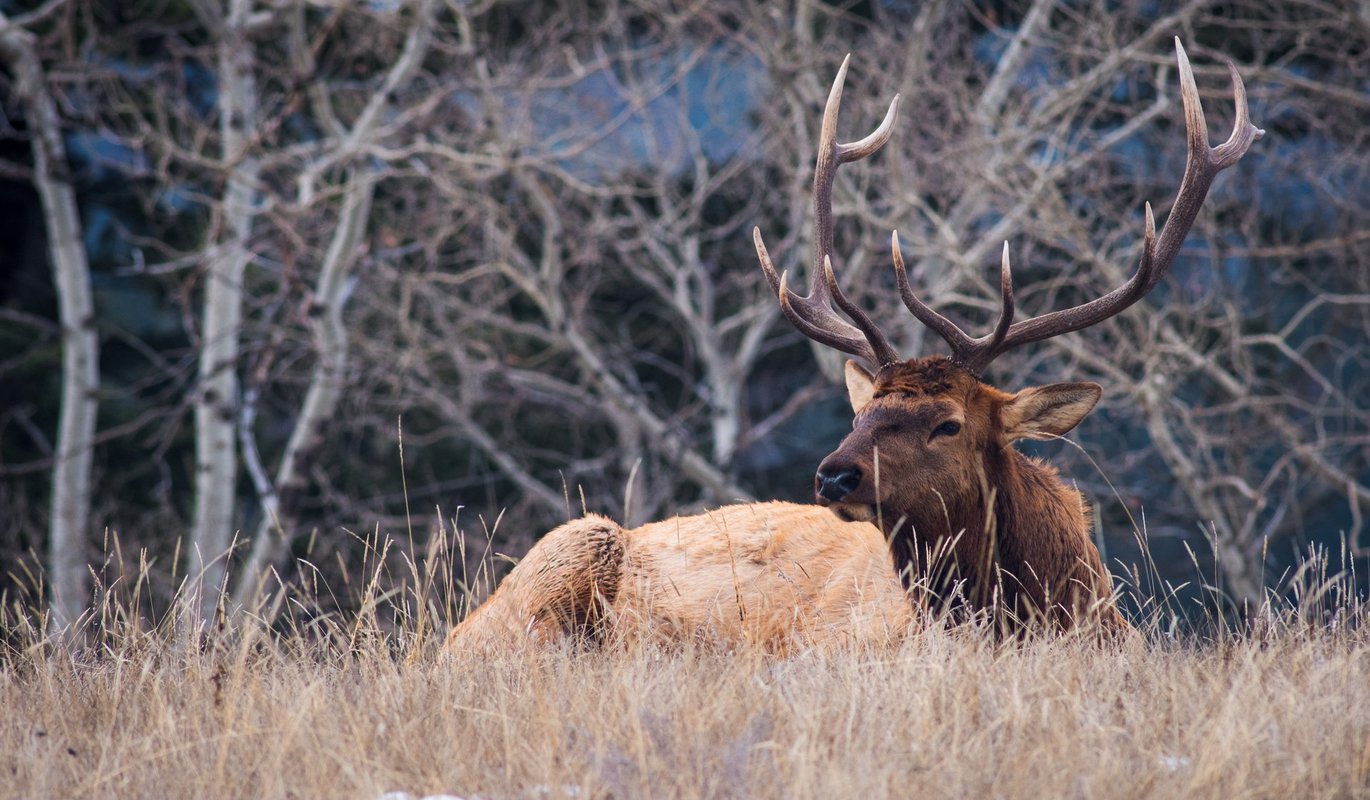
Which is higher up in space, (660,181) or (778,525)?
(660,181)

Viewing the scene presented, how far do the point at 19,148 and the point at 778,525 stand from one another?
13.9 meters

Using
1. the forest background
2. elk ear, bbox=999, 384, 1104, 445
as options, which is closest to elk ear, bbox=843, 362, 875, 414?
elk ear, bbox=999, 384, 1104, 445

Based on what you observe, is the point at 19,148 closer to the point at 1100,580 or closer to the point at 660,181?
the point at 660,181

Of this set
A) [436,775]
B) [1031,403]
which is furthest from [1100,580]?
[436,775]

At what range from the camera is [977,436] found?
4863 mm

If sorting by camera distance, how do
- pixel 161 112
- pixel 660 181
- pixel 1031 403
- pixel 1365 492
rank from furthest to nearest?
pixel 660 181, pixel 161 112, pixel 1365 492, pixel 1031 403

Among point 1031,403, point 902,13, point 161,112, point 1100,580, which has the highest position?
point 902,13

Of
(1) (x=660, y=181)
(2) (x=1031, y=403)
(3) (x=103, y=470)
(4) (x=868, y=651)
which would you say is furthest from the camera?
(3) (x=103, y=470)

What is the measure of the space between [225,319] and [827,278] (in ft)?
24.7

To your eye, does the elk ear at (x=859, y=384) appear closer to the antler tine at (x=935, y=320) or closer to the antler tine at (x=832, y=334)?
the antler tine at (x=832, y=334)

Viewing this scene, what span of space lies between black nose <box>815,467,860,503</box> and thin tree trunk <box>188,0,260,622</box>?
730 centimetres

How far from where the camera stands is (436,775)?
10.2 ft

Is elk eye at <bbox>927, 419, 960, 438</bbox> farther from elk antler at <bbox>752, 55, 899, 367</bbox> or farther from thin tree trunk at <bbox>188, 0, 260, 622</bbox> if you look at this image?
thin tree trunk at <bbox>188, 0, 260, 622</bbox>

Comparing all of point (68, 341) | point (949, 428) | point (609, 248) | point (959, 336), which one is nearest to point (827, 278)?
point (959, 336)
